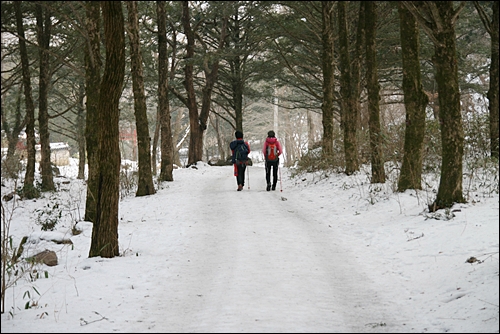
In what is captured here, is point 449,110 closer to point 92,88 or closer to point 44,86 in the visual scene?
point 92,88

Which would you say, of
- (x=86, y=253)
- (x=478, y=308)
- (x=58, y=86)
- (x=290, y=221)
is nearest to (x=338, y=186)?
(x=290, y=221)

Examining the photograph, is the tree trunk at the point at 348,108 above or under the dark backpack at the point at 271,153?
above

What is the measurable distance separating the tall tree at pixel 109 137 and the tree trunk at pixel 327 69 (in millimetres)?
11056

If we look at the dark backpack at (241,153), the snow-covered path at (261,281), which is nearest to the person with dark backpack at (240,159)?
the dark backpack at (241,153)

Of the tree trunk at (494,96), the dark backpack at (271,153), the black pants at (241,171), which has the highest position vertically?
the tree trunk at (494,96)

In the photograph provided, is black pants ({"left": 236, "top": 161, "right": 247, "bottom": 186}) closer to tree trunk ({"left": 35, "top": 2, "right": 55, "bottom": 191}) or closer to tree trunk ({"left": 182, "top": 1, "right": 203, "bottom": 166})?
tree trunk ({"left": 35, "top": 2, "right": 55, "bottom": 191})

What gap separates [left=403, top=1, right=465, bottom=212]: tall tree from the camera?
859 cm

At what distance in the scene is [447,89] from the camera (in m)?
8.71

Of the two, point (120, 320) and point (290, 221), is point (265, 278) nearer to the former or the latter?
point (120, 320)

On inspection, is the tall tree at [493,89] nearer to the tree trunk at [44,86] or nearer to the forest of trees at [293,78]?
the forest of trees at [293,78]

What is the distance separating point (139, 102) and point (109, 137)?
833cm

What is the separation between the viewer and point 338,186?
14.6m

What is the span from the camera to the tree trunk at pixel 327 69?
17.2 meters

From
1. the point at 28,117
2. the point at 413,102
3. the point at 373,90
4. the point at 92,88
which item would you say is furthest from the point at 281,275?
the point at 28,117
